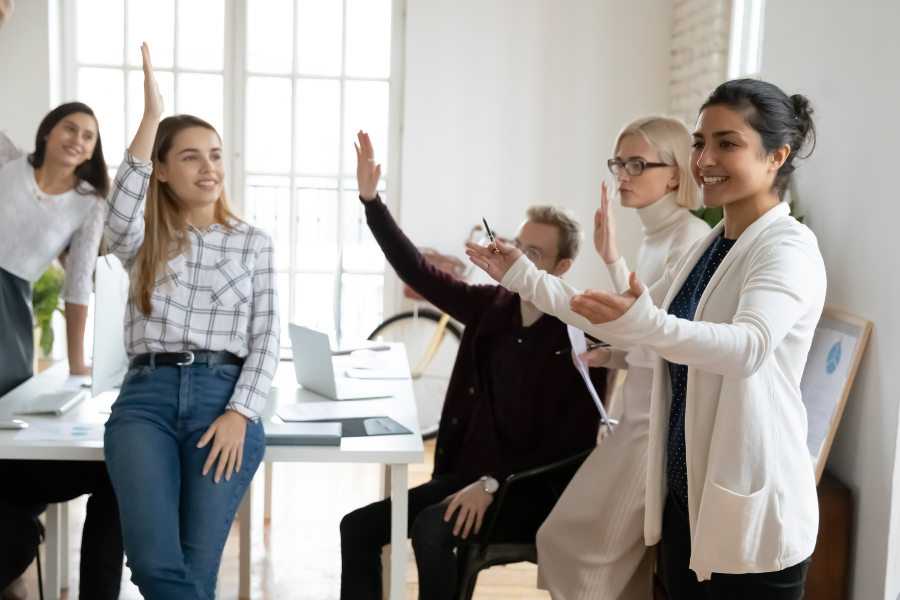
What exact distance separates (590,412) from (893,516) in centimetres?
75

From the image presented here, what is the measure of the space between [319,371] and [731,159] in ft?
4.33

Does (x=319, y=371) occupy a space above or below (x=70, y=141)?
below

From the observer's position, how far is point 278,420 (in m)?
1.91

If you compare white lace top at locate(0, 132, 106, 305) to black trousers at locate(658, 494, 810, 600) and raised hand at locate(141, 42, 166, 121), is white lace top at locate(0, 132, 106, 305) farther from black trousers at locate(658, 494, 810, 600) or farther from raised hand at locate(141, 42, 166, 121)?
black trousers at locate(658, 494, 810, 600)

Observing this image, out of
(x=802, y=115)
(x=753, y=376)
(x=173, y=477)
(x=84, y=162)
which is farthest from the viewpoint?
(x=84, y=162)

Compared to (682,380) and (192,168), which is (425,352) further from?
(682,380)

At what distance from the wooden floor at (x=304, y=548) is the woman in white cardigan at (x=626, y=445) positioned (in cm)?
85

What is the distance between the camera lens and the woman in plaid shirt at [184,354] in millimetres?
1559

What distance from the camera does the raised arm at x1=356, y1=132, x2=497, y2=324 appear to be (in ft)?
6.66

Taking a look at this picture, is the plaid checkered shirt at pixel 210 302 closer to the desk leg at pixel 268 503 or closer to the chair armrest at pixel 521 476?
the chair armrest at pixel 521 476

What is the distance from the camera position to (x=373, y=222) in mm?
2082

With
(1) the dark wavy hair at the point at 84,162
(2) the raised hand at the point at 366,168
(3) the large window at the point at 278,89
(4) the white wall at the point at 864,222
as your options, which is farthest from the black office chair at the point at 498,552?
(3) the large window at the point at 278,89

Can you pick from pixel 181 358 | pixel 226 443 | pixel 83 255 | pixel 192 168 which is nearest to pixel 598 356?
pixel 226 443

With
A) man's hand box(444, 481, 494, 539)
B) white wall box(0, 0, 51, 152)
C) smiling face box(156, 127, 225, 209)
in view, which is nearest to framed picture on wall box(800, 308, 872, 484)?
man's hand box(444, 481, 494, 539)
